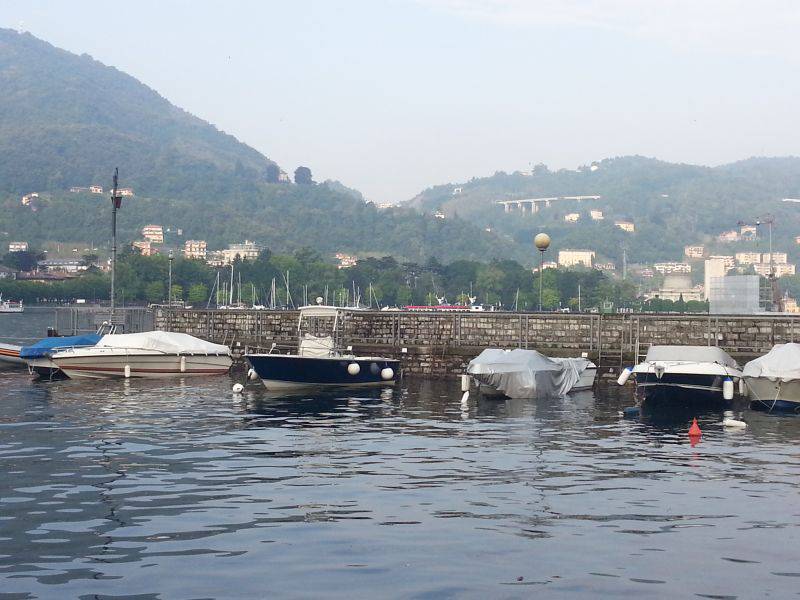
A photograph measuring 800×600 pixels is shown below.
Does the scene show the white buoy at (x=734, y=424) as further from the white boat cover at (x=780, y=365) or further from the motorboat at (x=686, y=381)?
the motorboat at (x=686, y=381)

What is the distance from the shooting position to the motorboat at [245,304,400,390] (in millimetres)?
41656

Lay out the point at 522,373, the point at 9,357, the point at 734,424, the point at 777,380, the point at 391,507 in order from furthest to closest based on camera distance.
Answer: the point at 9,357
the point at 522,373
the point at 777,380
the point at 734,424
the point at 391,507

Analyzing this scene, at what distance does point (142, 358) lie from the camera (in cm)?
4741

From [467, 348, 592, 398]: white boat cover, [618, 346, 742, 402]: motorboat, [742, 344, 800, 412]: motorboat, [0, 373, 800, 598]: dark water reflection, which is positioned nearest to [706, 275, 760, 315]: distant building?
[467, 348, 592, 398]: white boat cover

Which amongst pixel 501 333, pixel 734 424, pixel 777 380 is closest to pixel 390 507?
pixel 734 424

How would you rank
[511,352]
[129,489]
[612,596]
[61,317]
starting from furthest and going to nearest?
1. [61,317]
2. [511,352]
3. [129,489]
4. [612,596]

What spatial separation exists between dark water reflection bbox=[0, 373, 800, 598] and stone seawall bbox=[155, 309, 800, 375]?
16.9 metres

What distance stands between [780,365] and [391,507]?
22.1m

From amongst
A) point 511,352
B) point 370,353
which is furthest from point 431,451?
point 370,353

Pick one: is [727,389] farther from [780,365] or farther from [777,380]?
[780,365]

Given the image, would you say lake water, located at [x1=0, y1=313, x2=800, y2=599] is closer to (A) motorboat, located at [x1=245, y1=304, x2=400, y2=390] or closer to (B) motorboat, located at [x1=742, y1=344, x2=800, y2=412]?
(B) motorboat, located at [x1=742, y1=344, x2=800, y2=412]

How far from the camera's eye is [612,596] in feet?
42.1

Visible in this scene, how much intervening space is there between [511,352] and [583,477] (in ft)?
64.8

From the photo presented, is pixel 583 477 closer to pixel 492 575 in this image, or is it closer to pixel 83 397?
pixel 492 575
